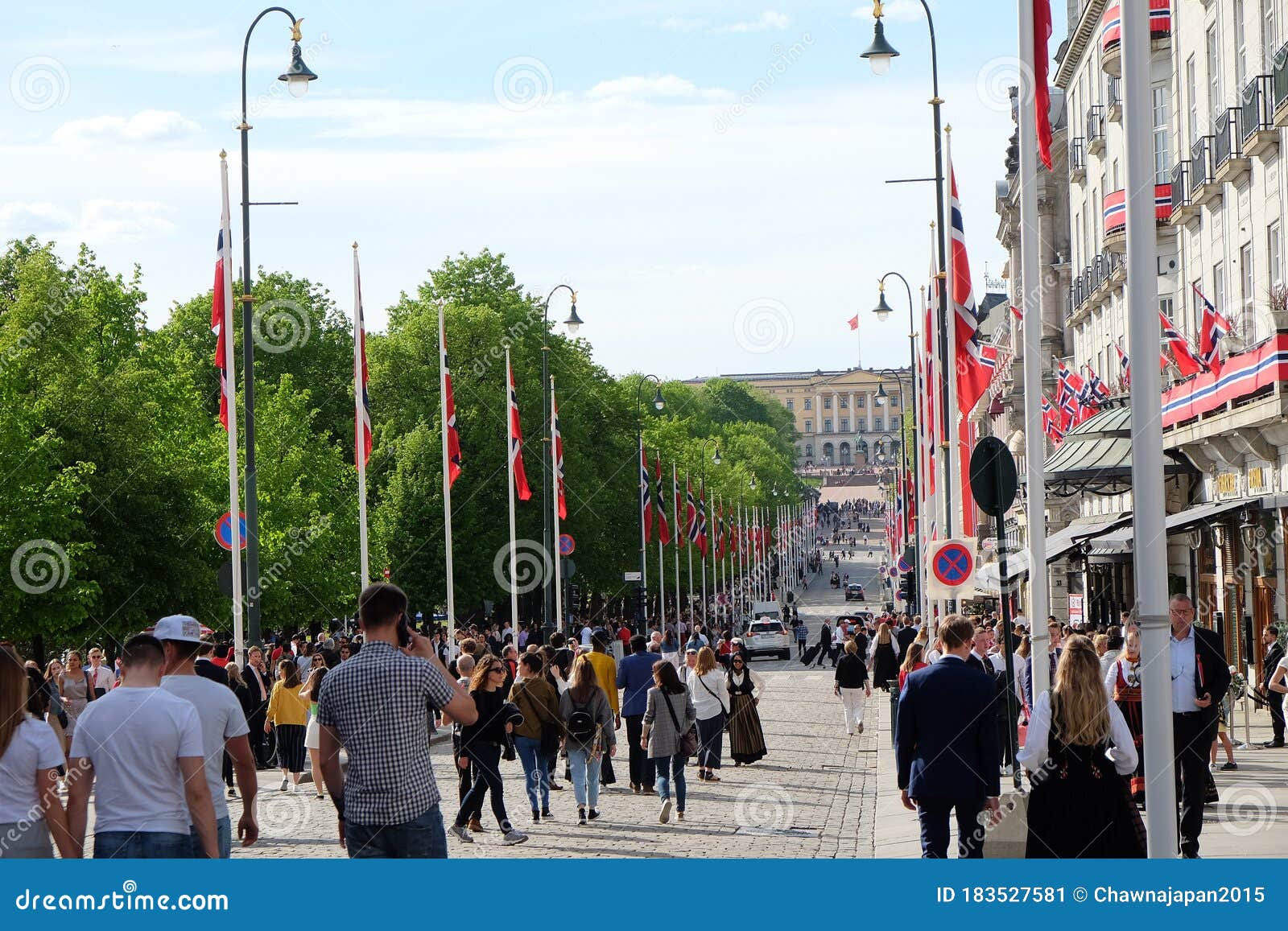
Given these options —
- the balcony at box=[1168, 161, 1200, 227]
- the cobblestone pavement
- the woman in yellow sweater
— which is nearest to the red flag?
the cobblestone pavement

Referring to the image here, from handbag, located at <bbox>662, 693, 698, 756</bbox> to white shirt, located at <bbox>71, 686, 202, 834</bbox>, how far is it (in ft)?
33.6

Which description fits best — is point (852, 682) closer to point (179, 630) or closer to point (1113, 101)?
point (1113, 101)

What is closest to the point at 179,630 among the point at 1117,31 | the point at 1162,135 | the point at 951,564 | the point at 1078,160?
the point at 951,564

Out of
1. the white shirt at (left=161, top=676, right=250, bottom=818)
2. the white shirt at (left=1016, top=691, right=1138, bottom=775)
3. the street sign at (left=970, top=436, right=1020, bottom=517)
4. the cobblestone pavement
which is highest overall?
the street sign at (left=970, top=436, right=1020, bottom=517)

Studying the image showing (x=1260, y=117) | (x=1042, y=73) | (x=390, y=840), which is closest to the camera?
(x=390, y=840)

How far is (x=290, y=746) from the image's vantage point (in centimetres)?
2158

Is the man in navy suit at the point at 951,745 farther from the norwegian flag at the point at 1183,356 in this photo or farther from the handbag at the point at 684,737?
the norwegian flag at the point at 1183,356

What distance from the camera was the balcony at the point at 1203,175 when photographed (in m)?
31.3

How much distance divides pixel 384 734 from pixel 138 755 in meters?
1.02

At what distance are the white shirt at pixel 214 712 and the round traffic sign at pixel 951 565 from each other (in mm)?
11386

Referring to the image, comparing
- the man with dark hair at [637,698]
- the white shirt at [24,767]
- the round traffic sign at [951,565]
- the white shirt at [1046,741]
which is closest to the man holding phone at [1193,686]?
the white shirt at [1046,741]

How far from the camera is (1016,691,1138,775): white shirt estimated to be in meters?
8.99

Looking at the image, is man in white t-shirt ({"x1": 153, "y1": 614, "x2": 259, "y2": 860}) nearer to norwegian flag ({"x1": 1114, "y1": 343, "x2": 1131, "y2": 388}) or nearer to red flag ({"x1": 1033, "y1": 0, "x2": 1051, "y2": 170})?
red flag ({"x1": 1033, "y1": 0, "x2": 1051, "y2": 170})
